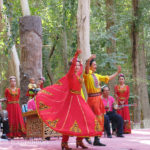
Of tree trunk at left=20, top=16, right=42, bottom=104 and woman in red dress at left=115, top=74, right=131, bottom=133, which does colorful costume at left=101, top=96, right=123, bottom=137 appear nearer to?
woman in red dress at left=115, top=74, right=131, bottom=133

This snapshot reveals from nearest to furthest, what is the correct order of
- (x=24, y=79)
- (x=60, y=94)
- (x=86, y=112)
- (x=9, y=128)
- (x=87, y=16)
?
(x=86, y=112)
(x=60, y=94)
(x=9, y=128)
(x=24, y=79)
(x=87, y=16)

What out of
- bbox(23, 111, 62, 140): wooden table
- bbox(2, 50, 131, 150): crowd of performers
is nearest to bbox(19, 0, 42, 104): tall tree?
bbox(23, 111, 62, 140): wooden table

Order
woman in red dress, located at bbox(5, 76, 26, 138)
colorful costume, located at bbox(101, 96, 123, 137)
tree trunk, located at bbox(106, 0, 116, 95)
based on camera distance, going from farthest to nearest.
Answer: tree trunk, located at bbox(106, 0, 116, 95) < woman in red dress, located at bbox(5, 76, 26, 138) < colorful costume, located at bbox(101, 96, 123, 137)

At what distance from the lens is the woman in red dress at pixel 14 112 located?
1100cm

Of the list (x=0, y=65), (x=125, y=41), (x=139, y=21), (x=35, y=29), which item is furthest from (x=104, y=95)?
(x=0, y=65)

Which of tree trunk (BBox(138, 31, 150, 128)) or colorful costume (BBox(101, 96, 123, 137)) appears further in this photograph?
tree trunk (BBox(138, 31, 150, 128))

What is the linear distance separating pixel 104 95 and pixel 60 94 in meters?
3.67

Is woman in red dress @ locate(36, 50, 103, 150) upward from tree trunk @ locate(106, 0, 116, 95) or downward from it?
downward

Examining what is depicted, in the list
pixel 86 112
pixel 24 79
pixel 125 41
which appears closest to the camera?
pixel 86 112

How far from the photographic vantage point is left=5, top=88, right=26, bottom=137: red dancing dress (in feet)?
36.1

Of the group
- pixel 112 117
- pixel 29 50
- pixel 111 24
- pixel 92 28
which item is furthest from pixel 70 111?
pixel 92 28

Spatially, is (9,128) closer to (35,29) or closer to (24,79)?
(24,79)

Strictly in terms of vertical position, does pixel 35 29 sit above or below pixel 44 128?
above

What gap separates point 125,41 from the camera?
2311 cm
